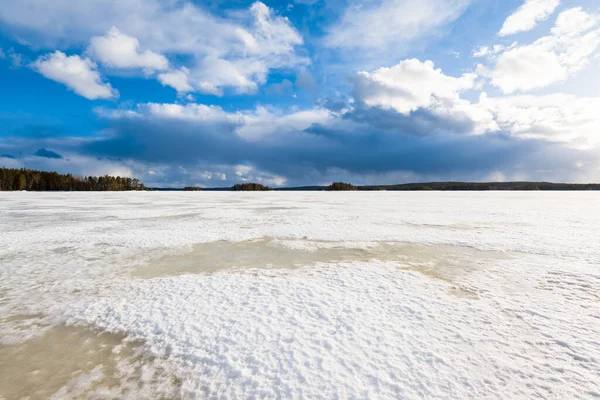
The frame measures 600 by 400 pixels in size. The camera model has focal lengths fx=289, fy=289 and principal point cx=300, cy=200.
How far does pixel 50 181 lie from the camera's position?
8306 cm

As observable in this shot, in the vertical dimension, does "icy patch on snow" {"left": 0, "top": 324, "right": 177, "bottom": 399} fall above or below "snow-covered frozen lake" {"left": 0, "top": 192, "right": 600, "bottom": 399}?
below

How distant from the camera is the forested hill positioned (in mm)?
74562

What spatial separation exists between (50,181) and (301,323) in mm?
107391

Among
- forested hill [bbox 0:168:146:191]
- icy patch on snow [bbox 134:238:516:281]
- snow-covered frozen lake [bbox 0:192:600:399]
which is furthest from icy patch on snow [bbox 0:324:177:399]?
forested hill [bbox 0:168:146:191]

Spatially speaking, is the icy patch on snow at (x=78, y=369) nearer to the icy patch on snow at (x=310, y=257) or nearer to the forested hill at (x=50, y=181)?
the icy patch on snow at (x=310, y=257)

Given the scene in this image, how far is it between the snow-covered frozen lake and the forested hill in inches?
3753

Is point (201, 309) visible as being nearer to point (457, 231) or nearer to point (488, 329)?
point (488, 329)

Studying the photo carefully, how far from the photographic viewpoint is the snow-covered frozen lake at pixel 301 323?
2.46m

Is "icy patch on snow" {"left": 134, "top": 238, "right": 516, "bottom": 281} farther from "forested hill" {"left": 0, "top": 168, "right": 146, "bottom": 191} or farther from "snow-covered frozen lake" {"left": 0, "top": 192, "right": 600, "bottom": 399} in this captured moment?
"forested hill" {"left": 0, "top": 168, "right": 146, "bottom": 191}

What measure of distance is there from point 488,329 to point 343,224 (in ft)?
26.6

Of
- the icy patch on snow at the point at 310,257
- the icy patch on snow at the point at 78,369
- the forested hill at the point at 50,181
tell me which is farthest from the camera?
the forested hill at the point at 50,181

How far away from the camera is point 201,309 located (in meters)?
3.87

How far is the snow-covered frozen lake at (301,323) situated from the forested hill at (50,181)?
95.3 m

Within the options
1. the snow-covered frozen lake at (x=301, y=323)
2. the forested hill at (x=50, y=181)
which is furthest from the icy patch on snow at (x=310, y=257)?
the forested hill at (x=50, y=181)
